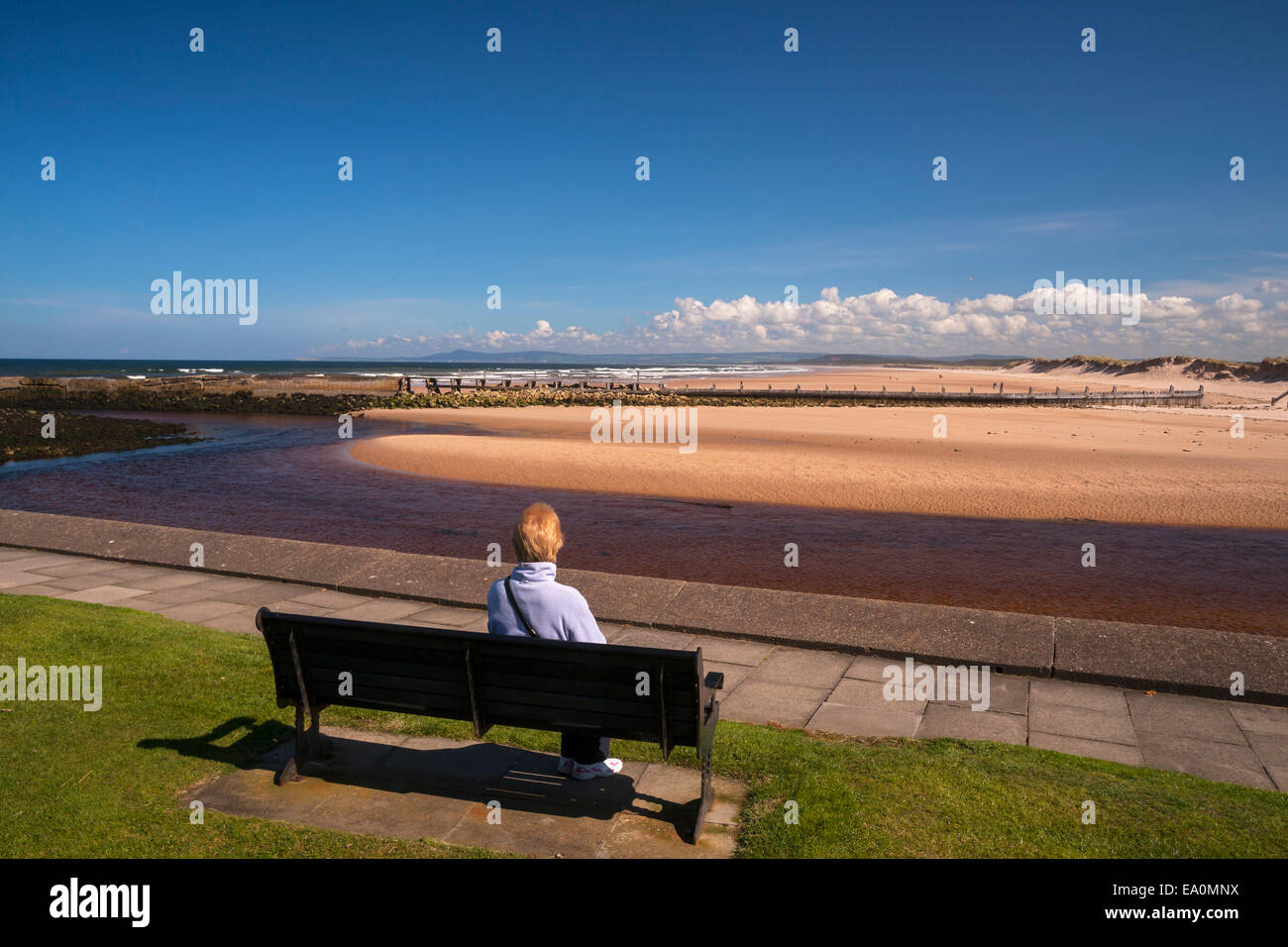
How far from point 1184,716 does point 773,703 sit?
309cm

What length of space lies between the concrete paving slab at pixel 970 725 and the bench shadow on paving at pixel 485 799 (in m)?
1.89

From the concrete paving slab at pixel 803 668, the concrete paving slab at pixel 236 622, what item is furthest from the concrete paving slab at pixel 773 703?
the concrete paving slab at pixel 236 622

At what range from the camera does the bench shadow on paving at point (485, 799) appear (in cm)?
412

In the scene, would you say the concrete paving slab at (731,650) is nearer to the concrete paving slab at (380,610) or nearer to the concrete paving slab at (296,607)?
the concrete paving slab at (380,610)

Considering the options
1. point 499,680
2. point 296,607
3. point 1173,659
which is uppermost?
point 499,680

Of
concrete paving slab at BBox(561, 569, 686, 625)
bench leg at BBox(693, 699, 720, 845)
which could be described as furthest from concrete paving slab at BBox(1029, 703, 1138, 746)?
concrete paving slab at BBox(561, 569, 686, 625)

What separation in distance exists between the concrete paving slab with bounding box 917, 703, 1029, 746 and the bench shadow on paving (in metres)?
1.89

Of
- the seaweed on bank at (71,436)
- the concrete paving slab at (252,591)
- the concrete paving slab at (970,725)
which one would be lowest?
the concrete paving slab at (970,725)

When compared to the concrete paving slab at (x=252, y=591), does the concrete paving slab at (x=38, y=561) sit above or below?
above

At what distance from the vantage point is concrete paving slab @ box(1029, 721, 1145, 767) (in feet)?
17.5

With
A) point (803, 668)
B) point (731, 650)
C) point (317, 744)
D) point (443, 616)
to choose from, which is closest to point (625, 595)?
point (731, 650)

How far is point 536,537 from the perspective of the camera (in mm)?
4379

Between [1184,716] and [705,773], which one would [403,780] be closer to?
[705,773]
